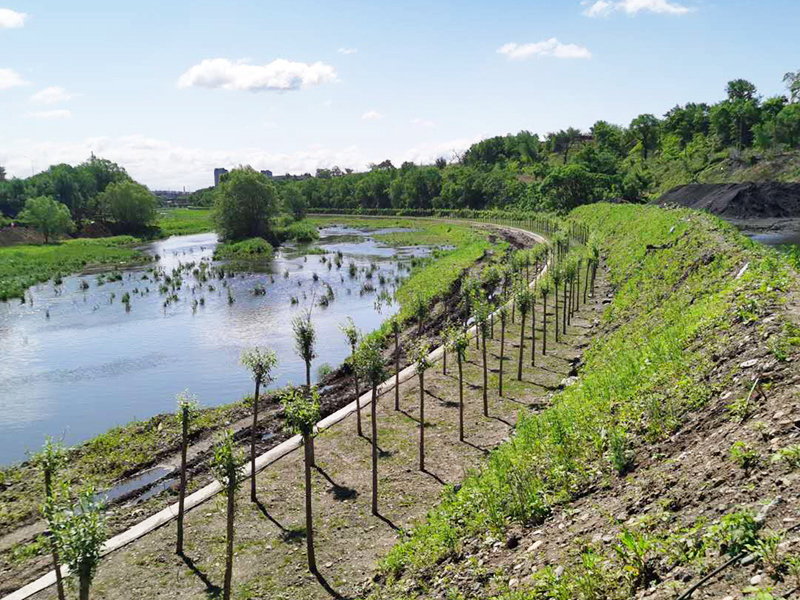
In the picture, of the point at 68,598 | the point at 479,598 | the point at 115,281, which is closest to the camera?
the point at 479,598

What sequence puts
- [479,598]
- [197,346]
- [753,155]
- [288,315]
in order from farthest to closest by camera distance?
1. [753,155]
2. [288,315]
3. [197,346]
4. [479,598]

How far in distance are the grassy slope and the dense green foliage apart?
304 feet

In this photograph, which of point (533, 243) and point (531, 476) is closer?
point (531, 476)

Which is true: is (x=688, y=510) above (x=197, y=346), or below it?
above

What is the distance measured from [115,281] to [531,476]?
6542cm

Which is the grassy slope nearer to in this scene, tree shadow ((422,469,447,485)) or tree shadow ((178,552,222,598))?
tree shadow ((422,469,447,485))

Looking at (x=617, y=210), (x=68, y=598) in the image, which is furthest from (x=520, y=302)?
(x=617, y=210)

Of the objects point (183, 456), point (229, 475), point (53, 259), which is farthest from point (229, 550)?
point (53, 259)

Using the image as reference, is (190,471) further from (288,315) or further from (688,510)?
(288,315)

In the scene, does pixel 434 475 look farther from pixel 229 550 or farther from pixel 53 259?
pixel 53 259

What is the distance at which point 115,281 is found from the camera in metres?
67.4

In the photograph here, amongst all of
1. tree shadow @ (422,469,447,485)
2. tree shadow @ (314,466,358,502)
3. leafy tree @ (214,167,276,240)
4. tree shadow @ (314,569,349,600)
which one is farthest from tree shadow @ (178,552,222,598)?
leafy tree @ (214,167,276,240)

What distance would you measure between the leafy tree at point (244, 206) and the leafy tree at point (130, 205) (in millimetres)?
26684

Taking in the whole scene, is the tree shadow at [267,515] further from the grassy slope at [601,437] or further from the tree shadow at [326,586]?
the grassy slope at [601,437]
